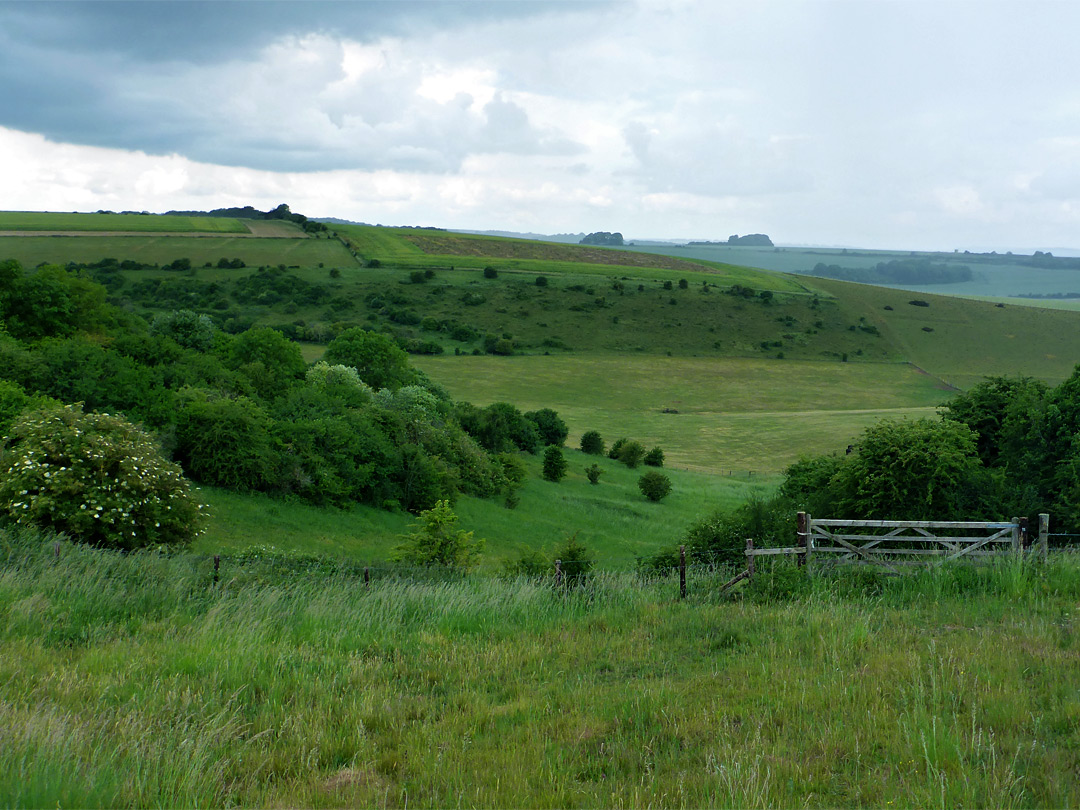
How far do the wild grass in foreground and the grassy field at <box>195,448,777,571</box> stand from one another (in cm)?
1644

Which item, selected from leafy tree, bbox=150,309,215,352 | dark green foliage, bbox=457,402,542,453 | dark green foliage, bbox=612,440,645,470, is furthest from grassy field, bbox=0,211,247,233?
dark green foliage, bbox=612,440,645,470

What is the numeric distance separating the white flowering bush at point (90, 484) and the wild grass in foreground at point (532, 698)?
1248cm

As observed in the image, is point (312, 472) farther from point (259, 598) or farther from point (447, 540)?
point (259, 598)

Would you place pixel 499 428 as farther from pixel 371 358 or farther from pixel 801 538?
pixel 801 538

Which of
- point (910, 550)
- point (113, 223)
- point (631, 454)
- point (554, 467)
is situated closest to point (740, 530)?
point (910, 550)

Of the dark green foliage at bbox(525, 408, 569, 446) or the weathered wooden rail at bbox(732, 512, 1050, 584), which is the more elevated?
the weathered wooden rail at bbox(732, 512, 1050, 584)

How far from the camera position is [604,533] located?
41.1 meters

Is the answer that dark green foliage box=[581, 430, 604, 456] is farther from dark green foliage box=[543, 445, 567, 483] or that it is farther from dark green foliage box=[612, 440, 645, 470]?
dark green foliage box=[543, 445, 567, 483]

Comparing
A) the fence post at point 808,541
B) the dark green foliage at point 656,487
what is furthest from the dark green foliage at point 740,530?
the dark green foliage at point 656,487

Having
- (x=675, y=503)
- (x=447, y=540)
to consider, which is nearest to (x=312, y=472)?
(x=447, y=540)

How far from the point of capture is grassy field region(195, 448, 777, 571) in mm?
30469

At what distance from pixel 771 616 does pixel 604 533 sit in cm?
3192

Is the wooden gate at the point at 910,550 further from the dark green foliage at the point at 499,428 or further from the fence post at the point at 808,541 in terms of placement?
the dark green foliage at the point at 499,428

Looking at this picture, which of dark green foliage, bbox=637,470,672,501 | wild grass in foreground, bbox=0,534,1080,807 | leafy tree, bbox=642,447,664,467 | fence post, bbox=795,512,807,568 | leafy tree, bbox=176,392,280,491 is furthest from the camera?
leafy tree, bbox=642,447,664,467
